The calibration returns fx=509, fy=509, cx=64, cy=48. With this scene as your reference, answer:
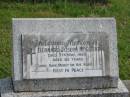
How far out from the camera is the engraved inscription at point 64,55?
527 centimetres

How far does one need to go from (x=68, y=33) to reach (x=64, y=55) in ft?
0.77

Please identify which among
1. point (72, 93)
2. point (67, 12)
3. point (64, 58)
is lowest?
point (72, 93)

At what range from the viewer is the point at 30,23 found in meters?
5.26

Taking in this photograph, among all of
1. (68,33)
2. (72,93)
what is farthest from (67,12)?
(72,93)

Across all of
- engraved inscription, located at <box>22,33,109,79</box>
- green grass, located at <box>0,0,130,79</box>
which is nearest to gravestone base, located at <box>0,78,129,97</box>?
engraved inscription, located at <box>22,33,109,79</box>

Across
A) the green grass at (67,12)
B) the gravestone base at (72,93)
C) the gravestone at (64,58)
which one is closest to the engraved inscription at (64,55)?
the gravestone at (64,58)

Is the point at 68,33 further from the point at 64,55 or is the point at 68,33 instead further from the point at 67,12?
the point at 67,12

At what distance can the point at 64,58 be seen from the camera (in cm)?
534

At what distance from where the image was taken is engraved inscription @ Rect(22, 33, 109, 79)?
17.3 feet

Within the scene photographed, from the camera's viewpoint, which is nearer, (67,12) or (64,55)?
(64,55)

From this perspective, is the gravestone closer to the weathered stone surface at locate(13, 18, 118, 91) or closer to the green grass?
the weathered stone surface at locate(13, 18, 118, 91)

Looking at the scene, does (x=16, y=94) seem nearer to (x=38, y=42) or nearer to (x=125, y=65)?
(x=38, y=42)

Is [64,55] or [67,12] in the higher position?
[67,12]

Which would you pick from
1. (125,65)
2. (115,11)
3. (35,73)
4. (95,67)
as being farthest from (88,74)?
(115,11)
